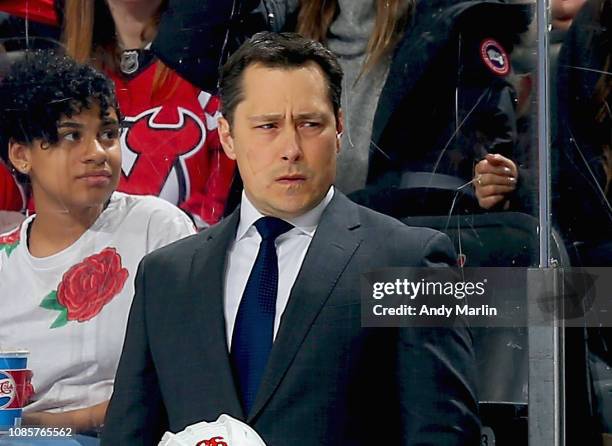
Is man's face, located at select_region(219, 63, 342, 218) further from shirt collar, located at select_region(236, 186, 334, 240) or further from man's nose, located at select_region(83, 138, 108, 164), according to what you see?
man's nose, located at select_region(83, 138, 108, 164)

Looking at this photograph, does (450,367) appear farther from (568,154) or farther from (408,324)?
(568,154)

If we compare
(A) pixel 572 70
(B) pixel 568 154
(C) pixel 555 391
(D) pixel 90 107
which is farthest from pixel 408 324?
(D) pixel 90 107

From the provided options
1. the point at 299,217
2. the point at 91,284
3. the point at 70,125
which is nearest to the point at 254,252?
the point at 299,217

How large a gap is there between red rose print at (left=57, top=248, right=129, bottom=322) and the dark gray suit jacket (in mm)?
83

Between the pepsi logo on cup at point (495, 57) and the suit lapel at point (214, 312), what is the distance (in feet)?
2.56

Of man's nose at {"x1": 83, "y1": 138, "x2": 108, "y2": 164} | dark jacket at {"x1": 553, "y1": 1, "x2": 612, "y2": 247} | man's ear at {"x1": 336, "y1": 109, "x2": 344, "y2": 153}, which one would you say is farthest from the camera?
man's nose at {"x1": 83, "y1": 138, "x2": 108, "y2": 164}

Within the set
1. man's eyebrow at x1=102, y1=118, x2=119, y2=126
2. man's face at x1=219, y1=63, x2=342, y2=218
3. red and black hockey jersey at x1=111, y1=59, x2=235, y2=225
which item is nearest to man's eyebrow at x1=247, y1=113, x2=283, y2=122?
man's face at x1=219, y1=63, x2=342, y2=218

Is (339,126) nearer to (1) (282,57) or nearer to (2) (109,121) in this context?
(1) (282,57)

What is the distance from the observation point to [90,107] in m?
3.04

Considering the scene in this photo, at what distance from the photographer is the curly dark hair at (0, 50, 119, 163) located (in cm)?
304

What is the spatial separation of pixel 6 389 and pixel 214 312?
612 millimetres

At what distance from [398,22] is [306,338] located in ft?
2.87

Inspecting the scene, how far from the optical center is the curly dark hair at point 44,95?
3.04 metres

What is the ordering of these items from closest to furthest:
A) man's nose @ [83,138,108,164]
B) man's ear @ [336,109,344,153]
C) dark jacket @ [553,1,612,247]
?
dark jacket @ [553,1,612,247]
man's ear @ [336,109,344,153]
man's nose @ [83,138,108,164]
